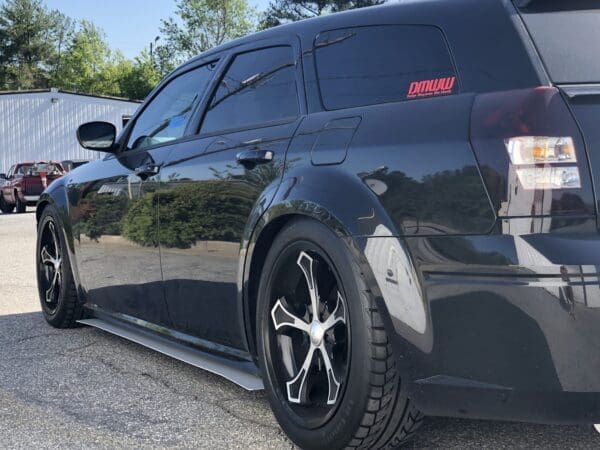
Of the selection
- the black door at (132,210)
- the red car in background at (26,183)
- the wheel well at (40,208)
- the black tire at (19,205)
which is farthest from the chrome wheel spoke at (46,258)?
the black tire at (19,205)

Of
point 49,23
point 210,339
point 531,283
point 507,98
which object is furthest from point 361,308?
point 49,23

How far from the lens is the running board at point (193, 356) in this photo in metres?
3.34

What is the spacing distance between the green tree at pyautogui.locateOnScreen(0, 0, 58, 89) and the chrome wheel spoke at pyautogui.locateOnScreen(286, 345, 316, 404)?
79.0 m

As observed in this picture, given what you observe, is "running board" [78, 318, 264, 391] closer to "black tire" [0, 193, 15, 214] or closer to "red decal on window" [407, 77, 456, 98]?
"red decal on window" [407, 77, 456, 98]

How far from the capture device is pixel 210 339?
3.62 metres

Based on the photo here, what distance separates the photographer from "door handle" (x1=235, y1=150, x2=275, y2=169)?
125 inches

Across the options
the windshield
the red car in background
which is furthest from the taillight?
the windshield

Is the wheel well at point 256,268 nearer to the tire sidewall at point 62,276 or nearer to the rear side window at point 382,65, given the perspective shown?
the rear side window at point 382,65

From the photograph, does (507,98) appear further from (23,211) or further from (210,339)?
(23,211)

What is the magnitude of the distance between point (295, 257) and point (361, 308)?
1.49 ft

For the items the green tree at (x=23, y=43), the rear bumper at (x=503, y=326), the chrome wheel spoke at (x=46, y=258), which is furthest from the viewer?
the green tree at (x=23, y=43)

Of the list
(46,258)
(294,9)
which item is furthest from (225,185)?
(294,9)

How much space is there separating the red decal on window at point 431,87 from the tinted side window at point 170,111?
62.1 inches

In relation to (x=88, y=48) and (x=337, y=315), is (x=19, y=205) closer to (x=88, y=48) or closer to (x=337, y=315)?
(x=337, y=315)
